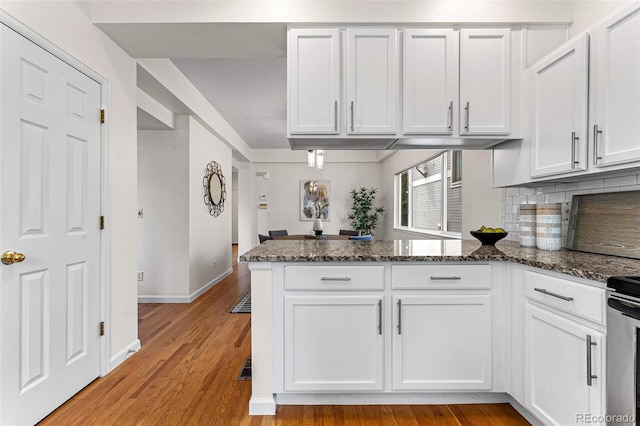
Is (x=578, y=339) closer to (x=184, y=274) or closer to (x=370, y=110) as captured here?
(x=370, y=110)

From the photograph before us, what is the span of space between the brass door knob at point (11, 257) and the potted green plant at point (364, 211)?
20.1 feet

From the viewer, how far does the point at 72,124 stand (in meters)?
1.95

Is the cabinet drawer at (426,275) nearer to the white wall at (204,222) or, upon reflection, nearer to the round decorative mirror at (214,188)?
the white wall at (204,222)

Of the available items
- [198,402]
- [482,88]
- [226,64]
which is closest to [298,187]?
[226,64]

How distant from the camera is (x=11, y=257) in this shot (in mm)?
1552

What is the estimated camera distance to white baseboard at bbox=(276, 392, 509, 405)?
189cm

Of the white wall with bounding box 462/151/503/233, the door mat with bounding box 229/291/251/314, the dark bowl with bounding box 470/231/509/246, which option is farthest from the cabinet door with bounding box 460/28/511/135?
the door mat with bounding box 229/291/251/314

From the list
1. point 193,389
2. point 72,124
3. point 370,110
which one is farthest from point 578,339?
point 72,124

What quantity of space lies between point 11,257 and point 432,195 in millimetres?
4626

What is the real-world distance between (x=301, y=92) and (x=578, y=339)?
196 centimetres

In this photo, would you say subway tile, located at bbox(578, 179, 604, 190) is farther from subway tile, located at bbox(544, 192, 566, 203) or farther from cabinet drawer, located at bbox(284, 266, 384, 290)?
cabinet drawer, located at bbox(284, 266, 384, 290)

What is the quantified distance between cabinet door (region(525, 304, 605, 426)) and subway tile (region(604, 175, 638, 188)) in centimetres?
86

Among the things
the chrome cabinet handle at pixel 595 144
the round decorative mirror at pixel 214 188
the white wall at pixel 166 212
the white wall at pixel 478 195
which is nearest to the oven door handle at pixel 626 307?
the chrome cabinet handle at pixel 595 144

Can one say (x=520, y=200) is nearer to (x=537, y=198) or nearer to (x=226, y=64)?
(x=537, y=198)
